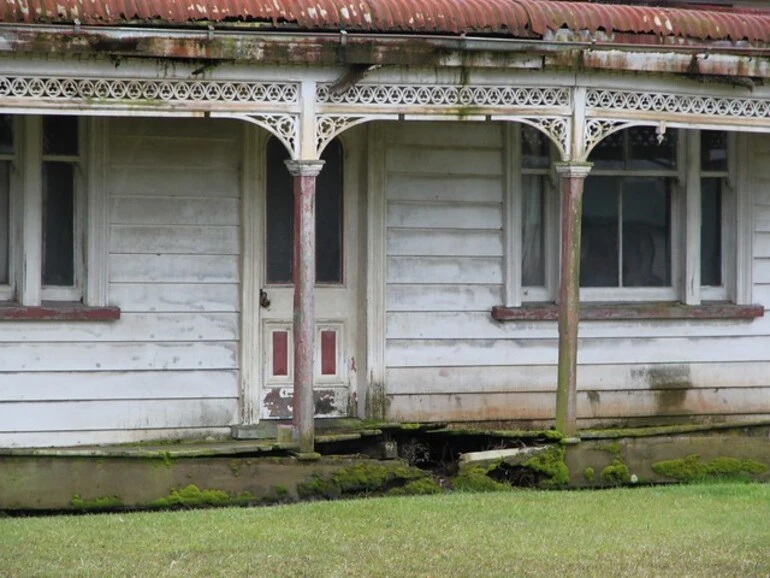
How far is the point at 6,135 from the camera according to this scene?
1424 cm

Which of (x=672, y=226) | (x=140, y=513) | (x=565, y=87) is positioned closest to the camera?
(x=140, y=513)

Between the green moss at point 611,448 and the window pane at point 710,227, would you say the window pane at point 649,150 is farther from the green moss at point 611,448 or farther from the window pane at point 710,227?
the green moss at point 611,448

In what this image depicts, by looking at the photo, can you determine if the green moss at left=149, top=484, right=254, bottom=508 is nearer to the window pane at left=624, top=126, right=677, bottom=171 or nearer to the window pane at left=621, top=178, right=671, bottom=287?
the window pane at left=621, top=178, right=671, bottom=287

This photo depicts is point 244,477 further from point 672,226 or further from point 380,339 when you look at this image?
point 672,226

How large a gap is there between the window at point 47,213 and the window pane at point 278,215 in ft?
4.71

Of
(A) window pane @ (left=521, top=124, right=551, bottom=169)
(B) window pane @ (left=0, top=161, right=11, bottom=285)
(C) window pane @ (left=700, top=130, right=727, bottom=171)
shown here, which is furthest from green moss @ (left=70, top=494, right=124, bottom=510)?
(C) window pane @ (left=700, top=130, right=727, bottom=171)

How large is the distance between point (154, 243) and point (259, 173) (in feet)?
3.45

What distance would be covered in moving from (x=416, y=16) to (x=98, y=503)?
14.3 feet

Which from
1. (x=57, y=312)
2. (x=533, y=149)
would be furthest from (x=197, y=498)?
(x=533, y=149)

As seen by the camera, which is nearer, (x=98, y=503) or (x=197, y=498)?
(x=98, y=503)

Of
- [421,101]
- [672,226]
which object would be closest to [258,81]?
[421,101]

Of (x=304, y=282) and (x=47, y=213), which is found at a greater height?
(x=47, y=213)

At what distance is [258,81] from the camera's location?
13.2 metres

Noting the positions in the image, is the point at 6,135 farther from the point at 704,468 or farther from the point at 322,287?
the point at 704,468
